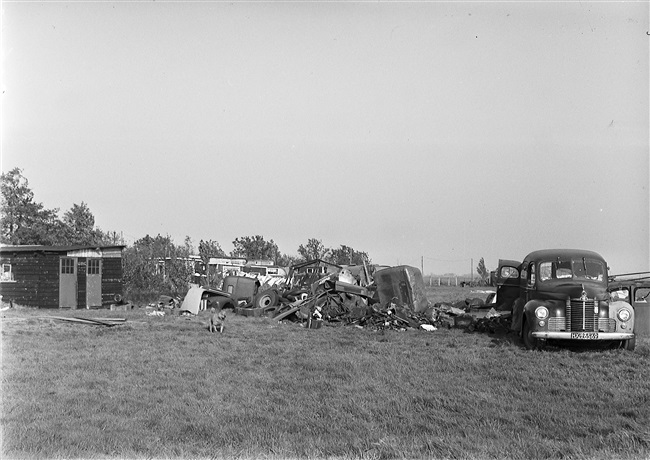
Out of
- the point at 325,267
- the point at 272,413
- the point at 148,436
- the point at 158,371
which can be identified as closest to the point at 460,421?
the point at 272,413

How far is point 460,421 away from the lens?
7.28m

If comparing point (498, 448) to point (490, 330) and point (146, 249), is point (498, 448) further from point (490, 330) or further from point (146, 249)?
point (146, 249)

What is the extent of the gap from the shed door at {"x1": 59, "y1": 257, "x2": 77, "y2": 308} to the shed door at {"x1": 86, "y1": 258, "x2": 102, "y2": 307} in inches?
21.1

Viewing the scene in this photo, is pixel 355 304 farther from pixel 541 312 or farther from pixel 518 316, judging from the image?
pixel 541 312

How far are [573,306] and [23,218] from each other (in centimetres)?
3784

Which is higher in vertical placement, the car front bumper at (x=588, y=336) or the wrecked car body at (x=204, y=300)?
the car front bumper at (x=588, y=336)

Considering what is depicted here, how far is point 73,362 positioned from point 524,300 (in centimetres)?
967

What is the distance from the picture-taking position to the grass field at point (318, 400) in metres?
6.27

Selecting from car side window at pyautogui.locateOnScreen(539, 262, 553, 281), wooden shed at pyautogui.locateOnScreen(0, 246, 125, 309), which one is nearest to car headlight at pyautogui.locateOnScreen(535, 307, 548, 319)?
car side window at pyautogui.locateOnScreen(539, 262, 553, 281)

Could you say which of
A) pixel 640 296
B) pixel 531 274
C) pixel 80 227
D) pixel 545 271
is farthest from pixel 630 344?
pixel 80 227

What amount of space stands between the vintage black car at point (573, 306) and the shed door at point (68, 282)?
59.6 feet

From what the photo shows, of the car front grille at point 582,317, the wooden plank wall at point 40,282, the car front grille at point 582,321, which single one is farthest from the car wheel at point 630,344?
the wooden plank wall at point 40,282

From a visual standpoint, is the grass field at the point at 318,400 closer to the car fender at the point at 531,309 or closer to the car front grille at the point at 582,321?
the car front grille at the point at 582,321

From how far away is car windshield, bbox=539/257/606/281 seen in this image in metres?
13.7
